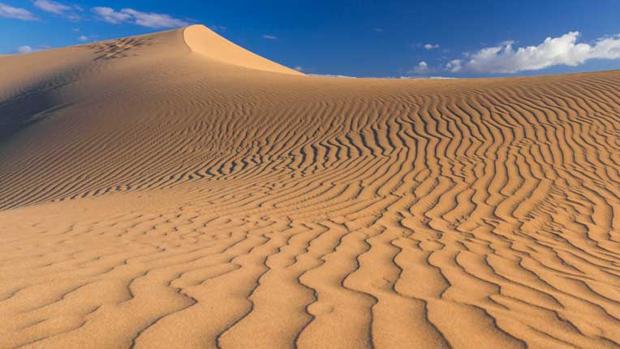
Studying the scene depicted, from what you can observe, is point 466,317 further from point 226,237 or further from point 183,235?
point 183,235

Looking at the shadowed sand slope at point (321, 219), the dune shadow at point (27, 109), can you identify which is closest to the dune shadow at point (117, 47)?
the dune shadow at point (27, 109)

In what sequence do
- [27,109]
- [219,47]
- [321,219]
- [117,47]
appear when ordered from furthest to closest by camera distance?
[219,47] → [117,47] → [27,109] → [321,219]

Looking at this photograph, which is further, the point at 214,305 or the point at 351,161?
the point at 351,161

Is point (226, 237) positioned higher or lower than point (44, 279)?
lower

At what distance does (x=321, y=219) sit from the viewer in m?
5.31

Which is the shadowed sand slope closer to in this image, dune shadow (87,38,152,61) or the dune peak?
dune shadow (87,38,152,61)

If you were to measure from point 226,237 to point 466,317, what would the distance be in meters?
2.66

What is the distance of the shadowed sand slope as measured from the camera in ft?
7.20

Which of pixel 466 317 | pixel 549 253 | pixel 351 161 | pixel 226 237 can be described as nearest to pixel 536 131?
pixel 351 161

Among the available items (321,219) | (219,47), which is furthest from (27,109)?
(219,47)

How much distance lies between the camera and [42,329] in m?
2.03

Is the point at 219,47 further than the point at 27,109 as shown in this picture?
Yes

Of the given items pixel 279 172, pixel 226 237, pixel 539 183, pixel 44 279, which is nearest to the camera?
pixel 44 279

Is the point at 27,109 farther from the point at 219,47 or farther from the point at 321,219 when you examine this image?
the point at 219,47
